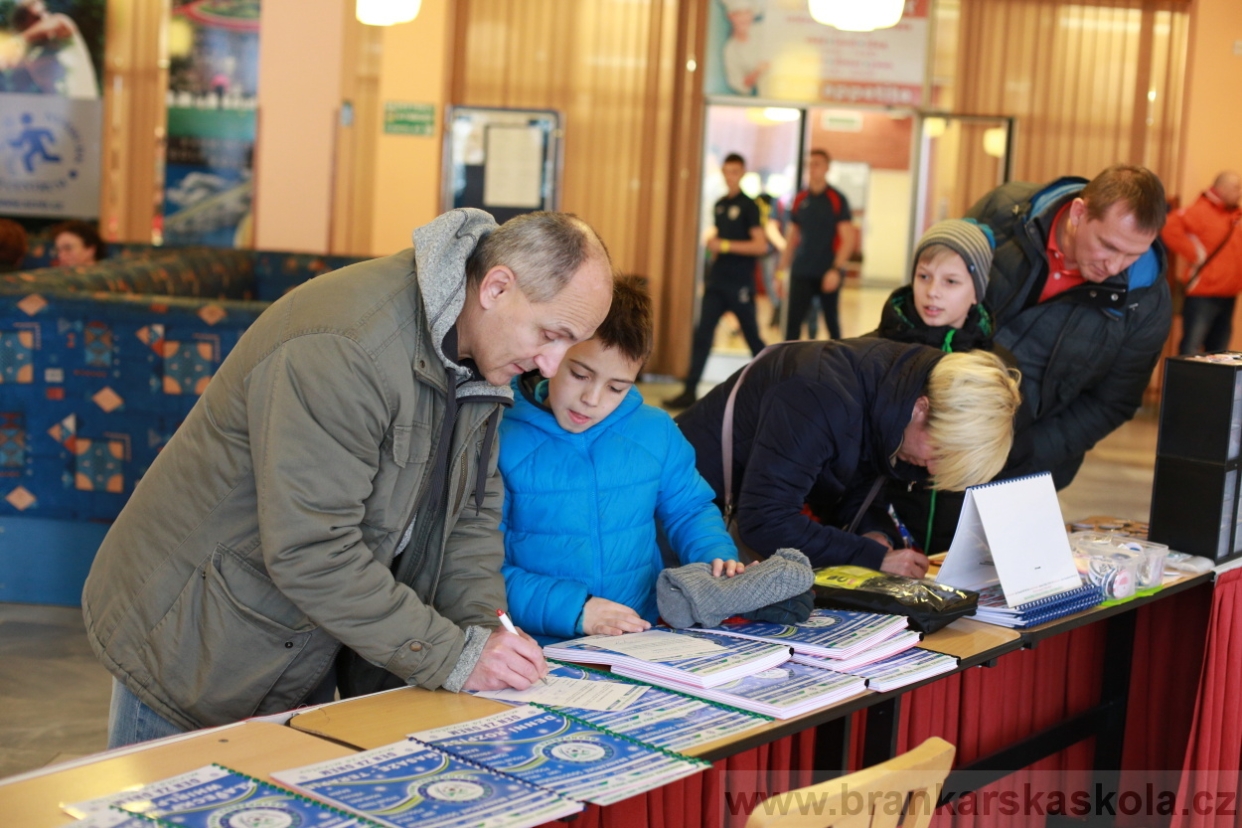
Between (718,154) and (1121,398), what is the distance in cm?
727

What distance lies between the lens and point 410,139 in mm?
10055

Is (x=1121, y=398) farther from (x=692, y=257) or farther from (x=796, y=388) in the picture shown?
(x=692, y=257)

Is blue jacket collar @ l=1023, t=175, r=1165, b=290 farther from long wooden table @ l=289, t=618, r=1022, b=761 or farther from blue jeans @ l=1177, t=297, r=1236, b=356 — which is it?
blue jeans @ l=1177, t=297, r=1236, b=356

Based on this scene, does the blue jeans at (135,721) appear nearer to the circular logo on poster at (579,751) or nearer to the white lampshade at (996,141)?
the circular logo on poster at (579,751)

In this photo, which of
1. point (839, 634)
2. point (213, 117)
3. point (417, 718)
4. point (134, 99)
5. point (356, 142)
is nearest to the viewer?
point (417, 718)

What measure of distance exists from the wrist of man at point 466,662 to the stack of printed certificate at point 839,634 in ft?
1.57

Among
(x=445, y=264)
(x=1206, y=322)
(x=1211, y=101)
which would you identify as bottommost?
(x=1206, y=322)

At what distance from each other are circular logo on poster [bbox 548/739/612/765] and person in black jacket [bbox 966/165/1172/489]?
6.65ft

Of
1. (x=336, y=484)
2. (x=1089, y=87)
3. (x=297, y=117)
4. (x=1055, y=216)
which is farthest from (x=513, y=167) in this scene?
(x=336, y=484)

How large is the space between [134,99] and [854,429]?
881cm

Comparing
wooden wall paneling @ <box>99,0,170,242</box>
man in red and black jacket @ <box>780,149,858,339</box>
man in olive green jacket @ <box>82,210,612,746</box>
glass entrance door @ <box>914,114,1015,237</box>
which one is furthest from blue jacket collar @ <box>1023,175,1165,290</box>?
wooden wall paneling @ <box>99,0,170,242</box>

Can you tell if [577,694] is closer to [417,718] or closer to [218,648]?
[417,718]

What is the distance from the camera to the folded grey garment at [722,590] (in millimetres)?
2123

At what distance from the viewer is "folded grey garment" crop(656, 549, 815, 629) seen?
212cm
